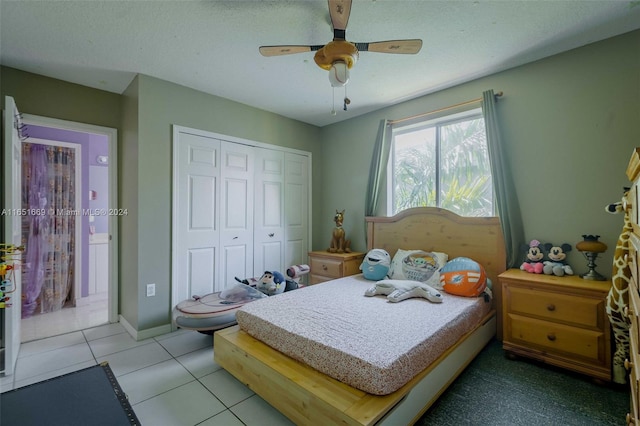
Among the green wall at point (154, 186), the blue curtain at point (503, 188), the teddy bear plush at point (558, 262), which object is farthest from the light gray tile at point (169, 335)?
the teddy bear plush at point (558, 262)

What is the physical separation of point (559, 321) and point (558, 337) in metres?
0.12

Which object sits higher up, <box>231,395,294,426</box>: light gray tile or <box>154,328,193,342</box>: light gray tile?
<box>231,395,294,426</box>: light gray tile

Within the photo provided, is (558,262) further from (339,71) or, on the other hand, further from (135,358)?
(135,358)

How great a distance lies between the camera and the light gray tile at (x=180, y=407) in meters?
1.64

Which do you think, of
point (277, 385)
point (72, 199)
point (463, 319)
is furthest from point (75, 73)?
point (463, 319)

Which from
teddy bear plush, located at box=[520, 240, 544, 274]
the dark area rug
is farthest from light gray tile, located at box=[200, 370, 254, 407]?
teddy bear plush, located at box=[520, 240, 544, 274]

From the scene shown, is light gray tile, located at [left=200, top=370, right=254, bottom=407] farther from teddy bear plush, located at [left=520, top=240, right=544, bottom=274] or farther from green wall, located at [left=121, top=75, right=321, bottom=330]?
teddy bear plush, located at [left=520, top=240, right=544, bottom=274]

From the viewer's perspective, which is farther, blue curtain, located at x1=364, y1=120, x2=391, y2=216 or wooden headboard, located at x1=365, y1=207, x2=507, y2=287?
blue curtain, located at x1=364, y1=120, x2=391, y2=216

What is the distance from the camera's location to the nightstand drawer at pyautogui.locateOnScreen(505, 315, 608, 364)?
1.92m

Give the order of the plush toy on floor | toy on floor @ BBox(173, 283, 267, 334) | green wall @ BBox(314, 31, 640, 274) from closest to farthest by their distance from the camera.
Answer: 1. green wall @ BBox(314, 31, 640, 274)
2. toy on floor @ BBox(173, 283, 267, 334)
3. the plush toy on floor

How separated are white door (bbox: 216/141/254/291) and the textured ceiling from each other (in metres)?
0.84

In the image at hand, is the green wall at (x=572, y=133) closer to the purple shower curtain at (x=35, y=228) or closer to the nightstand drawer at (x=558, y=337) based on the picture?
the nightstand drawer at (x=558, y=337)

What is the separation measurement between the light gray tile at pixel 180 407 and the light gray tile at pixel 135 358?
1.78ft

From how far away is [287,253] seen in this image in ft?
13.3
